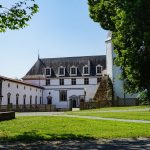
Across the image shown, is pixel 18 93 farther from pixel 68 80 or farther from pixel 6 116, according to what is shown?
pixel 6 116

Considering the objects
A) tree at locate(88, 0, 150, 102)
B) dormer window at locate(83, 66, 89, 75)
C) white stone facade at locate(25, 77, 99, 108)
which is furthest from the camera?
dormer window at locate(83, 66, 89, 75)

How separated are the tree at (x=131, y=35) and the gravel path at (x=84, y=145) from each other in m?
10.2

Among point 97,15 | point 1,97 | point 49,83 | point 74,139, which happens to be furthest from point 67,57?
point 74,139

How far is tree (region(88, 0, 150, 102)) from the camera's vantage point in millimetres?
23344

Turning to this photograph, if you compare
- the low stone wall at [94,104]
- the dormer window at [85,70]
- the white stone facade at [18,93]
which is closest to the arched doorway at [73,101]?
the dormer window at [85,70]

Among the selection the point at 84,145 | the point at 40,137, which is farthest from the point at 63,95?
the point at 84,145

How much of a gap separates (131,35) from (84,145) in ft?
40.9

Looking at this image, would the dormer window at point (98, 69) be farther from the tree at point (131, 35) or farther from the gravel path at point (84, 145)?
the gravel path at point (84, 145)

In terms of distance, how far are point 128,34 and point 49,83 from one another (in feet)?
177

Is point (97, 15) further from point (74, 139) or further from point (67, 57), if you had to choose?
point (67, 57)

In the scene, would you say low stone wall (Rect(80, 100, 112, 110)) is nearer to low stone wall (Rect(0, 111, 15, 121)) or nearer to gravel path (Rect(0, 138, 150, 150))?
low stone wall (Rect(0, 111, 15, 121))

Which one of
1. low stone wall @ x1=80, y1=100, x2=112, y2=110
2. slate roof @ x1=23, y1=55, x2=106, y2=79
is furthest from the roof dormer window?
low stone wall @ x1=80, y1=100, x2=112, y2=110

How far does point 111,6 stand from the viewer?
26469 mm

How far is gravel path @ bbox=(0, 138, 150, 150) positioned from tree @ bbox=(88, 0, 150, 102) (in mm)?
10150
